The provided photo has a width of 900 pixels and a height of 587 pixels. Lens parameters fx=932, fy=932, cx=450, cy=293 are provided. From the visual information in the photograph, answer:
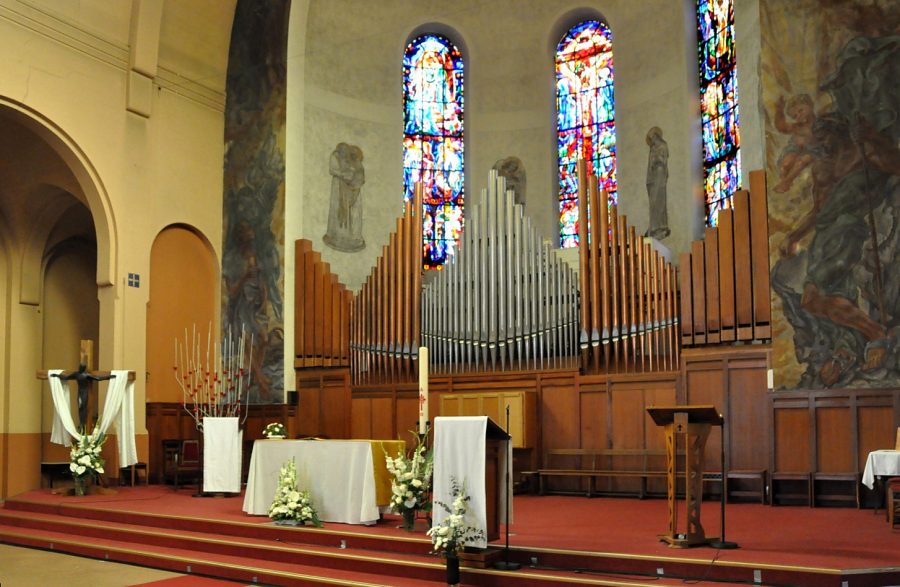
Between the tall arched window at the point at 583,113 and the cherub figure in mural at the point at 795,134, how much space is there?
4944 millimetres

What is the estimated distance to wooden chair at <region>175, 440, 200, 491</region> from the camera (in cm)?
1278

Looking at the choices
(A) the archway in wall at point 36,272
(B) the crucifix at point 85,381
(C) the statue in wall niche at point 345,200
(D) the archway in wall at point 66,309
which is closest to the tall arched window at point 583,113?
(C) the statue in wall niche at point 345,200

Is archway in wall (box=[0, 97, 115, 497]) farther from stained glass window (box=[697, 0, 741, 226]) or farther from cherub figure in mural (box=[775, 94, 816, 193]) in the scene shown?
cherub figure in mural (box=[775, 94, 816, 193])

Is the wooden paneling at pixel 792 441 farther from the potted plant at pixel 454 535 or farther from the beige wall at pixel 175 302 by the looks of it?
the beige wall at pixel 175 302

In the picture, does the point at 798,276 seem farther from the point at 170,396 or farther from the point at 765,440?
the point at 170,396

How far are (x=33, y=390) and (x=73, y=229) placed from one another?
107 inches

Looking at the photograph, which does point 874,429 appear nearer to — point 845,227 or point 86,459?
point 845,227

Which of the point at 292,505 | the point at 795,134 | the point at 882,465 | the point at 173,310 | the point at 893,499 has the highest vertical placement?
the point at 795,134

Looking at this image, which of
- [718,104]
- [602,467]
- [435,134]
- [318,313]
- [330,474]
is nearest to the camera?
[330,474]

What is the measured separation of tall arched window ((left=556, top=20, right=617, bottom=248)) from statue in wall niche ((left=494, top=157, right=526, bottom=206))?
643mm

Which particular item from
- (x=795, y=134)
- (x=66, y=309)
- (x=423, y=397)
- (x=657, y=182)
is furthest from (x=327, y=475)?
(x=66, y=309)

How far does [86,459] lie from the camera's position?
11.4 metres

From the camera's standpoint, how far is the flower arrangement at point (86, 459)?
11422 mm

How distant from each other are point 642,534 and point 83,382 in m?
7.59
